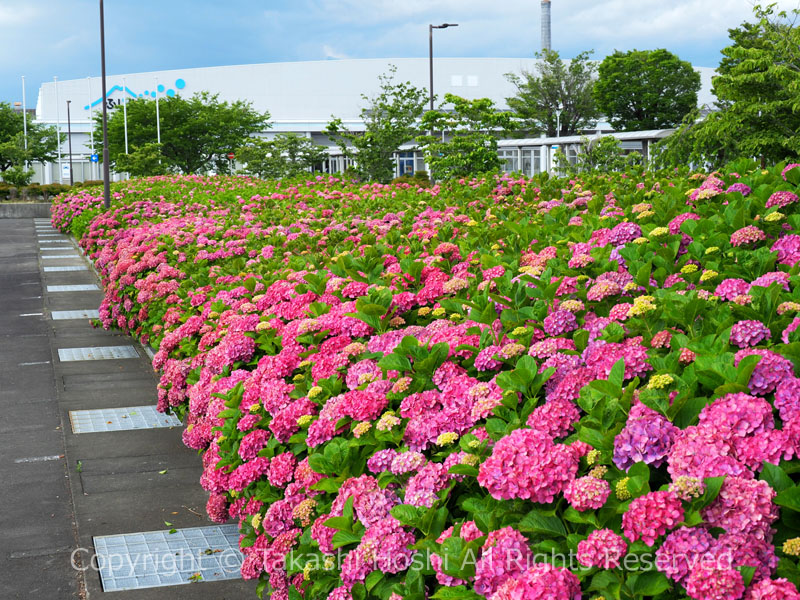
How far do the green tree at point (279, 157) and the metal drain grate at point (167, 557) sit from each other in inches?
1298

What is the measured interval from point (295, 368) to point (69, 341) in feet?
27.3

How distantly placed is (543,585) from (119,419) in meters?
6.27

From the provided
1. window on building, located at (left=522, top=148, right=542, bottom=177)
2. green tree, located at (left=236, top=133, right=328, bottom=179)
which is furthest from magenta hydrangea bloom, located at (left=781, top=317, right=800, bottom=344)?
green tree, located at (left=236, top=133, right=328, bottom=179)

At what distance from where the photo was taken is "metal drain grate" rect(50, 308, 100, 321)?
13.0 m

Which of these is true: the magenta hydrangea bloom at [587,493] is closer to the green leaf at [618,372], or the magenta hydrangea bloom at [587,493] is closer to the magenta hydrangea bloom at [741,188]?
the green leaf at [618,372]

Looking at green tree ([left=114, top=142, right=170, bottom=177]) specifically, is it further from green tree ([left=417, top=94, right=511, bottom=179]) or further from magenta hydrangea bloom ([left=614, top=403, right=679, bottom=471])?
magenta hydrangea bloom ([left=614, top=403, right=679, bottom=471])

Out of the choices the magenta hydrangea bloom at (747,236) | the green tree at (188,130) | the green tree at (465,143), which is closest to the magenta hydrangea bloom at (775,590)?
the magenta hydrangea bloom at (747,236)

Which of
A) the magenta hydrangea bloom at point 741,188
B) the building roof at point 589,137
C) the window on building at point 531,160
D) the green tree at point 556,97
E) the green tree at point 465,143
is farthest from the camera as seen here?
the green tree at point 556,97

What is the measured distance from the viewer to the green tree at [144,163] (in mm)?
49281

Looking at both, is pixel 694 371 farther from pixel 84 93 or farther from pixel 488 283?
pixel 84 93

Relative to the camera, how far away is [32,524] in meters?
5.25

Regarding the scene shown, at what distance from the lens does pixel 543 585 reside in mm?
2018

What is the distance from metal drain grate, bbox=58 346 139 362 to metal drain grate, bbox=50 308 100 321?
2.30 m

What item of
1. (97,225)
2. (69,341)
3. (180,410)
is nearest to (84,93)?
(97,225)
